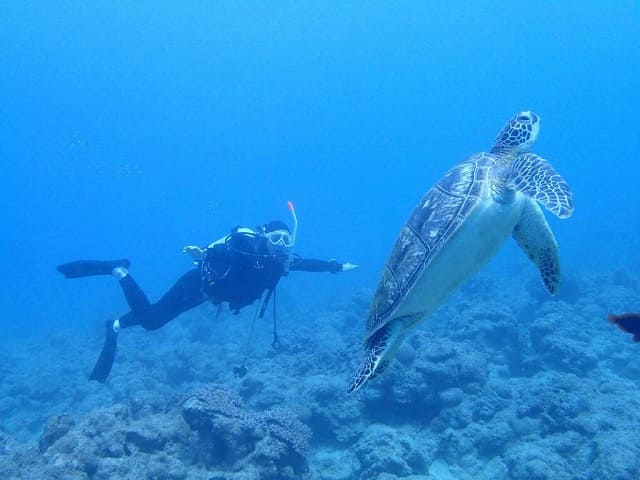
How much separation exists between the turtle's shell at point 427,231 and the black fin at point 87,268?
7015 mm

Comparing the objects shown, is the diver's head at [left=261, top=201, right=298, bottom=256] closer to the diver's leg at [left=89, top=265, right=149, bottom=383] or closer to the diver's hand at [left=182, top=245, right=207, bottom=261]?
the diver's hand at [left=182, top=245, right=207, bottom=261]

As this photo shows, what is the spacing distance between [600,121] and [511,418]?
21218 centimetres

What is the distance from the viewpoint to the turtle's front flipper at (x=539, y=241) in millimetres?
3541

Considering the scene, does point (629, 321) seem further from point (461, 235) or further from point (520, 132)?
point (520, 132)

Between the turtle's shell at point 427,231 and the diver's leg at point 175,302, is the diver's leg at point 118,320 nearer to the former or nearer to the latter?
the diver's leg at point 175,302

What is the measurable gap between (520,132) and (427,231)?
5.13ft

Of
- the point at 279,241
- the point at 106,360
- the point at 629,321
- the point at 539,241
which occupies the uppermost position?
the point at 279,241

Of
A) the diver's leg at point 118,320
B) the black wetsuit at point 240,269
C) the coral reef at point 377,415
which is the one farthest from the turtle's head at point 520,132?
the diver's leg at point 118,320

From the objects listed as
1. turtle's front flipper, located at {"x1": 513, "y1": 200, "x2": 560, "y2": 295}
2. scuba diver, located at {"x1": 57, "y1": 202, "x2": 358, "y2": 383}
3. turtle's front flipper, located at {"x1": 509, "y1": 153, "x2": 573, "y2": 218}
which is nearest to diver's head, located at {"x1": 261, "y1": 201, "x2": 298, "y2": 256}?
scuba diver, located at {"x1": 57, "y1": 202, "x2": 358, "y2": 383}

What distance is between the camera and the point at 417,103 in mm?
180375

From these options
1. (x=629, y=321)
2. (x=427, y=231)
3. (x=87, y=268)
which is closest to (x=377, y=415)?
(x=427, y=231)

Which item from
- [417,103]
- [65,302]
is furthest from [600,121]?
[65,302]

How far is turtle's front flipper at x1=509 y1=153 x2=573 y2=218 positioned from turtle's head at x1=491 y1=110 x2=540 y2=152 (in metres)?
0.57

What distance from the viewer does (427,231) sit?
352 centimetres
